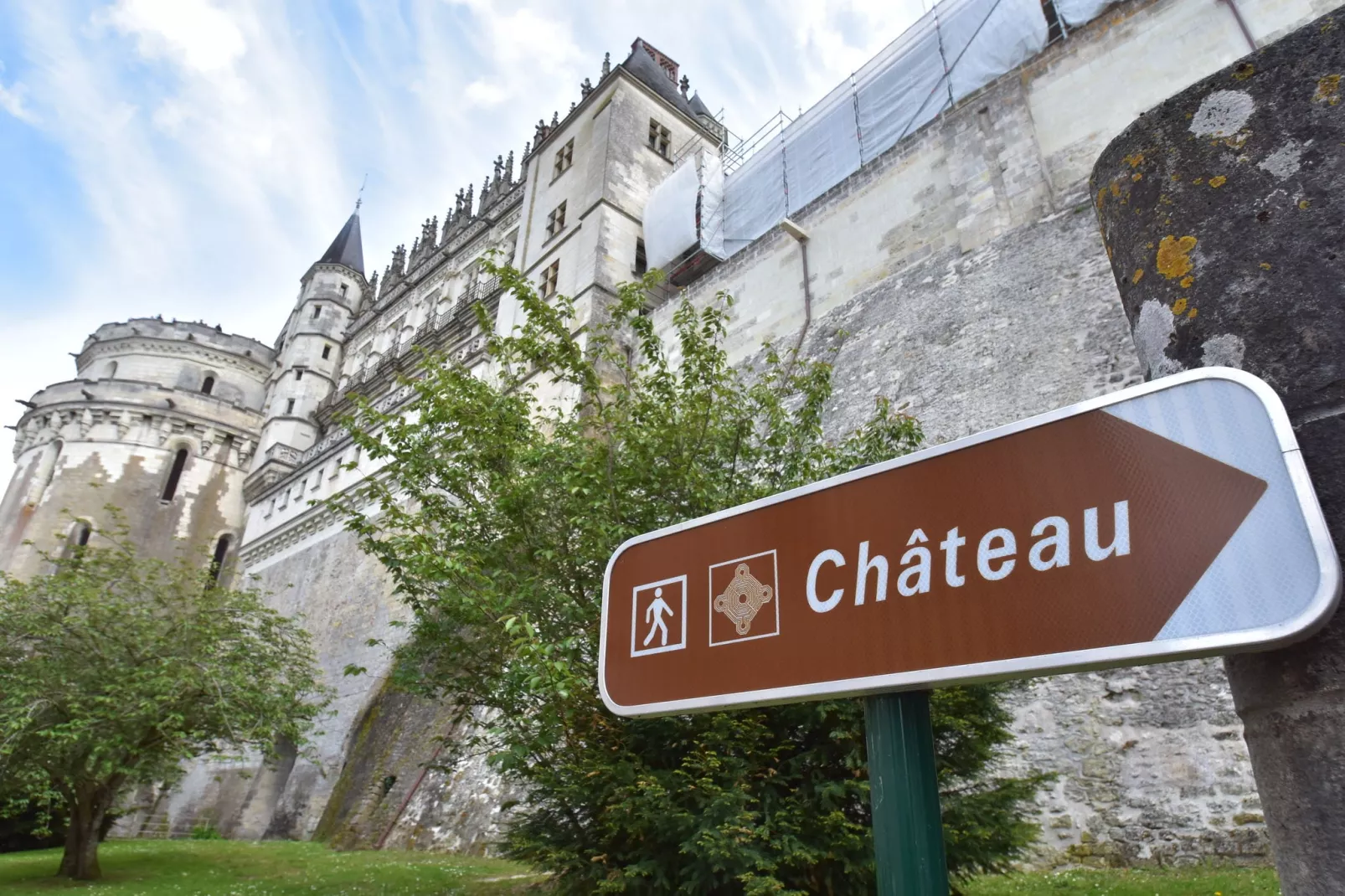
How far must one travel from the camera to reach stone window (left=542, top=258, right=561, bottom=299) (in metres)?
20.2

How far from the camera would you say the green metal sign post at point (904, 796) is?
A: 130 centimetres

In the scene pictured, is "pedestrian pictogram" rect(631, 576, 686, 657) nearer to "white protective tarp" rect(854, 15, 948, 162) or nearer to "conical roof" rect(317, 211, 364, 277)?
"white protective tarp" rect(854, 15, 948, 162)

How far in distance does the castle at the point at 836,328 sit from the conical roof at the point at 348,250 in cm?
919

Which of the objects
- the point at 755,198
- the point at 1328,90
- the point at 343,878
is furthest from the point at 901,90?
the point at 1328,90

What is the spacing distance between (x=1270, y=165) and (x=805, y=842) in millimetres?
3984

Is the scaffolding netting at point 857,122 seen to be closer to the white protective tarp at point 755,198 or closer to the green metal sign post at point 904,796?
the white protective tarp at point 755,198

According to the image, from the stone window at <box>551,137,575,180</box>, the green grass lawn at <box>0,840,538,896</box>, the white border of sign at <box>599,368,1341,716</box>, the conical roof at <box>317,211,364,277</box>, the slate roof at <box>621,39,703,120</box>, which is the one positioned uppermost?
the conical roof at <box>317,211,364,277</box>

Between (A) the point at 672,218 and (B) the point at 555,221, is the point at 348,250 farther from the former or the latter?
(A) the point at 672,218

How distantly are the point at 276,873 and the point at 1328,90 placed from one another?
12.0 metres

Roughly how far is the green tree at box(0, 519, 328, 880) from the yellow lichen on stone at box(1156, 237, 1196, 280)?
11.4m

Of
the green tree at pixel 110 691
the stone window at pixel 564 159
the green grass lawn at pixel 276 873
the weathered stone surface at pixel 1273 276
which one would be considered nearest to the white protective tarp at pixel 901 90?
the stone window at pixel 564 159

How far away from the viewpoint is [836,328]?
13609 millimetres

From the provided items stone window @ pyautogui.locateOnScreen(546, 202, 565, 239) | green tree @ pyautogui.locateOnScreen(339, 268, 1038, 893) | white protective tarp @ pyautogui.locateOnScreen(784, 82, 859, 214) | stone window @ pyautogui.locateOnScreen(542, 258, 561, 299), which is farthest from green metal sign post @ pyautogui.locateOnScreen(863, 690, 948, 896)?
stone window @ pyautogui.locateOnScreen(546, 202, 565, 239)

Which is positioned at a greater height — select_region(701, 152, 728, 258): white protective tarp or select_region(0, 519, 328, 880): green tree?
select_region(701, 152, 728, 258): white protective tarp
